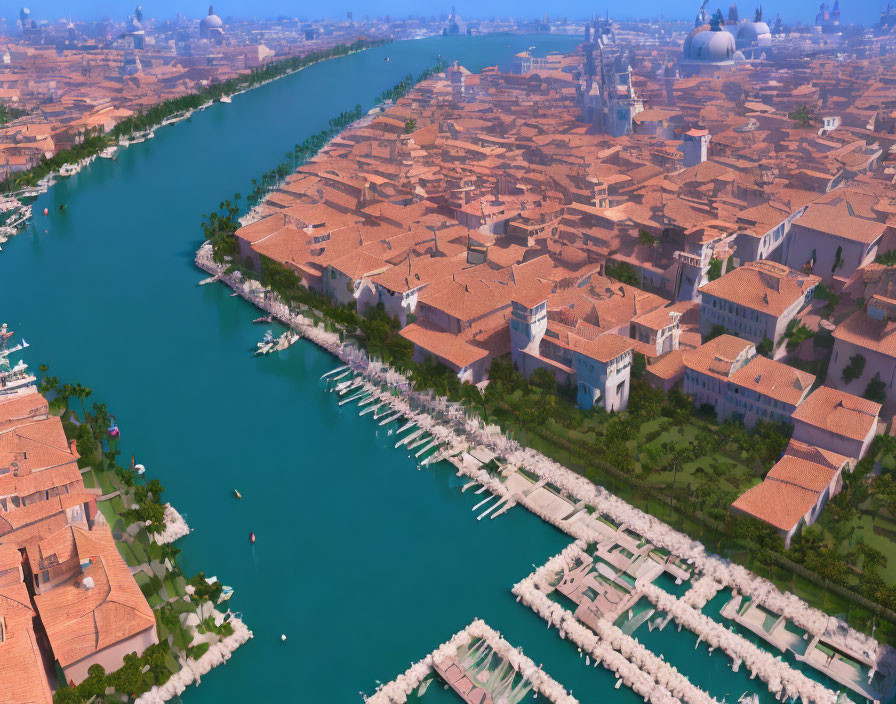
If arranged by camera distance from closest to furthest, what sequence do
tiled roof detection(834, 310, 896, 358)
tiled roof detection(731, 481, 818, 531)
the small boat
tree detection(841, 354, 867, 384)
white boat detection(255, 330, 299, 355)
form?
the small boat, tiled roof detection(731, 481, 818, 531), tiled roof detection(834, 310, 896, 358), tree detection(841, 354, 867, 384), white boat detection(255, 330, 299, 355)

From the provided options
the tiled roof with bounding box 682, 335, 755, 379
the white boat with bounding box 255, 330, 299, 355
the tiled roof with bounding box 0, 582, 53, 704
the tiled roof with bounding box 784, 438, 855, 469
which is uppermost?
the tiled roof with bounding box 0, 582, 53, 704

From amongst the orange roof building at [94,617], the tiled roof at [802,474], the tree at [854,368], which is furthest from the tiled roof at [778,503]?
the orange roof building at [94,617]

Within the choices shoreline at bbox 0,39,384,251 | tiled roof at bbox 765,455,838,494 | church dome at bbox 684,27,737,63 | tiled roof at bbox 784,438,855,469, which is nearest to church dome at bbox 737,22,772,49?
church dome at bbox 684,27,737,63

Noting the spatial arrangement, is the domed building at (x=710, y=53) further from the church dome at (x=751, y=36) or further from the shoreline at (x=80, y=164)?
the shoreline at (x=80, y=164)

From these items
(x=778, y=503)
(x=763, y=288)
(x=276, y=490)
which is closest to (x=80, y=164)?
(x=276, y=490)

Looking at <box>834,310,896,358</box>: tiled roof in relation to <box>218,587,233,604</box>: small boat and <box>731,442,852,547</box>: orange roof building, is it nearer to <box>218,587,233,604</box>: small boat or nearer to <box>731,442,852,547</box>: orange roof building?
<box>731,442,852,547</box>: orange roof building

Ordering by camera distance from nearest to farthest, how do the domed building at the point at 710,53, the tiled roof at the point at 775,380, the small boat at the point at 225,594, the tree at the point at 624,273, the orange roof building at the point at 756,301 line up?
1. the small boat at the point at 225,594
2. the tiled roof at the point at 775,380
3. the orange roof building at the point at 756,301
4. the tree at the point at 624,273
5. the domed building at the point at 710,53
